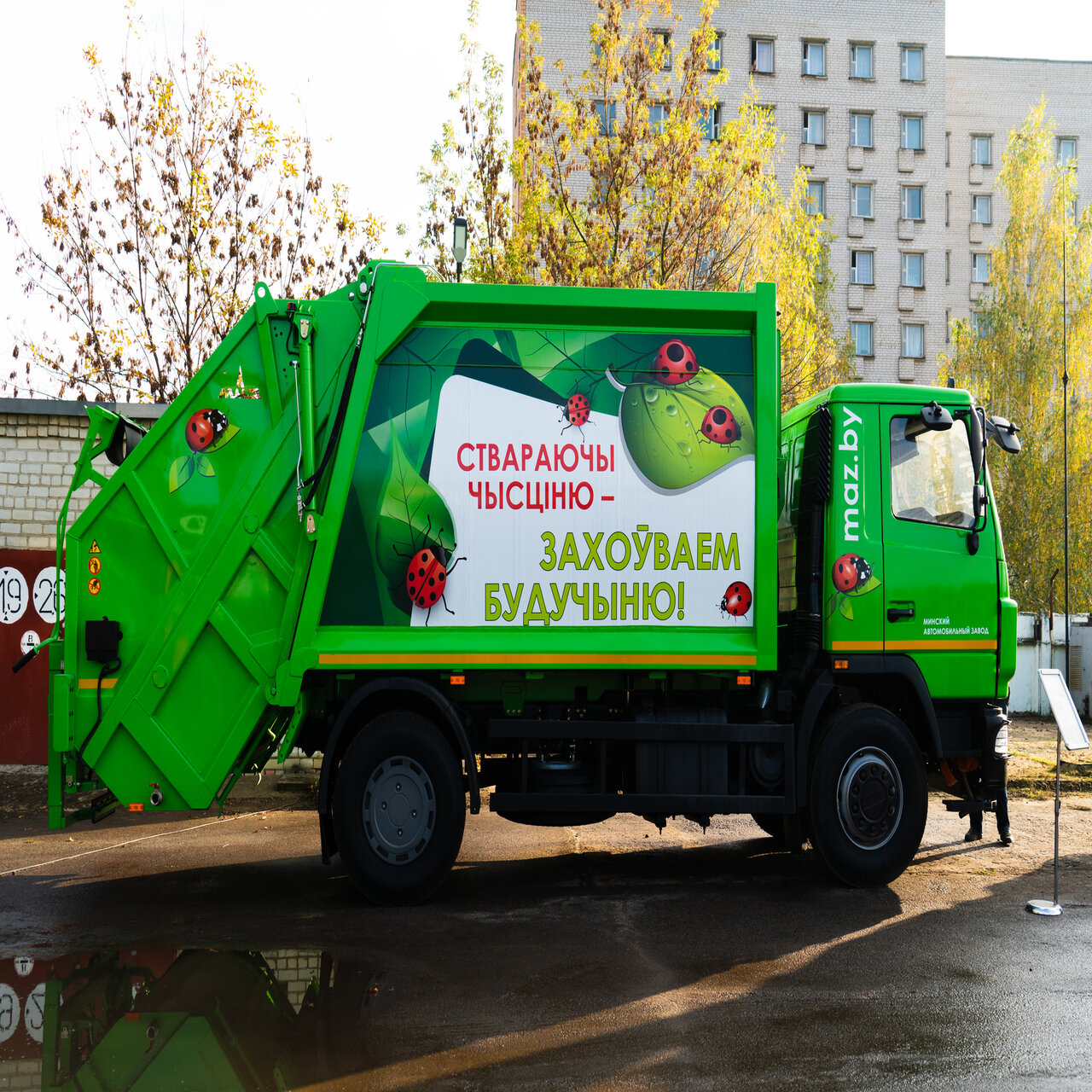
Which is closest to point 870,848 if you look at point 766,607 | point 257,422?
point 766,607

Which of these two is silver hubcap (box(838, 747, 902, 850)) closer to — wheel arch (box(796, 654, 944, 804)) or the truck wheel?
the truck wheel

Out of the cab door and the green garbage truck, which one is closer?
the green garbage truck

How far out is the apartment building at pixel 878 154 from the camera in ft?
126

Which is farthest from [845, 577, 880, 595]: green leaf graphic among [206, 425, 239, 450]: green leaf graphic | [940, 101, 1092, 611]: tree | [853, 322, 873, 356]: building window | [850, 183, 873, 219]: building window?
[850, 183, 873, 219]: building window

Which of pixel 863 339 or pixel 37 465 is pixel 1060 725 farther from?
pixel 863 339

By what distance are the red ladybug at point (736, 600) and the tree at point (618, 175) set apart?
26.8ft

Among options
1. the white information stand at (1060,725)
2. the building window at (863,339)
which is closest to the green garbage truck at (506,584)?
the white information stand at (1060,725)

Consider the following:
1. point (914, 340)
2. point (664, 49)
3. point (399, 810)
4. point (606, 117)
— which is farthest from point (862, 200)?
point (399, 810)

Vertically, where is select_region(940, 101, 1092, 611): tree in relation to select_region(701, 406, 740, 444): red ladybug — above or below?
above

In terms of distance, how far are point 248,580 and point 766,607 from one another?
10.2 ft

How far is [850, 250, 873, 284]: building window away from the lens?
1548 inches

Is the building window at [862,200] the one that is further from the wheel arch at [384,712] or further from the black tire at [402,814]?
the black tire at [402,814]

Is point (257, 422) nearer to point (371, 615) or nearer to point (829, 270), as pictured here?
point (371, 615)

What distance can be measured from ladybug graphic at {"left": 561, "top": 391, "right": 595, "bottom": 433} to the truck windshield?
78.8 inches
